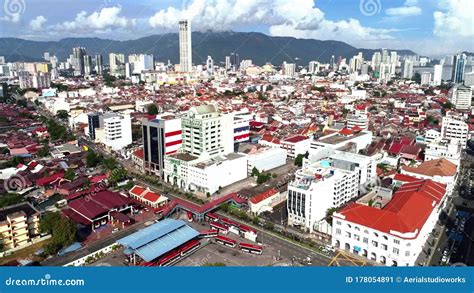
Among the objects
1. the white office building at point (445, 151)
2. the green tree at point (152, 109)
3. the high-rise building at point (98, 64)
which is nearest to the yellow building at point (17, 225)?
the white office building at point (445, 151)

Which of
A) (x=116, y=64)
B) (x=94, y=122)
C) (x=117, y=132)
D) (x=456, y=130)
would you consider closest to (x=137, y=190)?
(x=117, y=132)

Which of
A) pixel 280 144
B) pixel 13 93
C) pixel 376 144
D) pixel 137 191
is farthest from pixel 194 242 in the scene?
pixel 13 93

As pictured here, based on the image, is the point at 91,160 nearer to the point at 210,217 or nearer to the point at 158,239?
the point at 210,217

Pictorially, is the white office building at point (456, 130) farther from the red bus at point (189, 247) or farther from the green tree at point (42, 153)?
the green tree at point (42, 153)

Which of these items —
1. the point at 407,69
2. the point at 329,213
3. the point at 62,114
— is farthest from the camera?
the point at 407,69

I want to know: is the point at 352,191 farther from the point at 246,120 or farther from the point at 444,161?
the point at 246,120

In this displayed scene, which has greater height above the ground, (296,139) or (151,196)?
(296,139)

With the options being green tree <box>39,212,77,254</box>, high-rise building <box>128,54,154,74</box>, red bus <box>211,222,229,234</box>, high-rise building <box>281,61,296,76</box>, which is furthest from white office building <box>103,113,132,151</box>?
high-rise building <box>281,61,296,76</box>

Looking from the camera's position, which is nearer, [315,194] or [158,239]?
[158,239]
